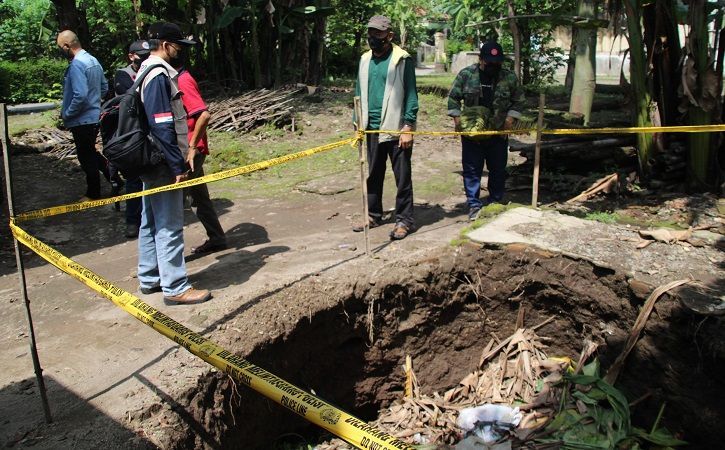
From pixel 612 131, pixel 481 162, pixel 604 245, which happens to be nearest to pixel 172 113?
pixel 481 162

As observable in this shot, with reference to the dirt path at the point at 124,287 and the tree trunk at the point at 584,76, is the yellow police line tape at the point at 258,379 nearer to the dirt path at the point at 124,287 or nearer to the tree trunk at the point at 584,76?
the dirt path at the point at 124,287

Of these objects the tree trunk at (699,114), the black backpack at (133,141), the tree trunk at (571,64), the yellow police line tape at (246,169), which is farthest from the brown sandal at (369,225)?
the tree trunk at (571,64)

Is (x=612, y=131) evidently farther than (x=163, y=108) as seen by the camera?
Yes

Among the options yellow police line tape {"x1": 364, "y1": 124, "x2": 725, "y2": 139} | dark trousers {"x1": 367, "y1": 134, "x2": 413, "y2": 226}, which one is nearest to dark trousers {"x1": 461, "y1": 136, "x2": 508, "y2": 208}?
yellow police line tape {"x1": 364, "y1": 124, "x2": 725, "y2": 139}

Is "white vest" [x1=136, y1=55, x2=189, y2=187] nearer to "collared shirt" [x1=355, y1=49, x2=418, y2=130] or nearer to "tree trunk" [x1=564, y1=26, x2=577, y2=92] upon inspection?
"collared shirt" [x1=355, y1=49, x2=418, y2=130]

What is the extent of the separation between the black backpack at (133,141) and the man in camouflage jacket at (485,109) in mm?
3229

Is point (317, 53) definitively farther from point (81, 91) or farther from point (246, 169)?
point (246, 169)

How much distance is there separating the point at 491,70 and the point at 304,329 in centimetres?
338

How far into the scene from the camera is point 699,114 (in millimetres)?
6465

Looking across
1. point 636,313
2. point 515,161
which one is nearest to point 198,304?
point 636,313

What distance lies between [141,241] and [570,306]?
11.9 feet

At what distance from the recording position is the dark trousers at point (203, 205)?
5.40 m

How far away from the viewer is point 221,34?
45.3 ft

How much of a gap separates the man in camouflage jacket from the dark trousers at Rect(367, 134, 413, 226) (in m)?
0.77
